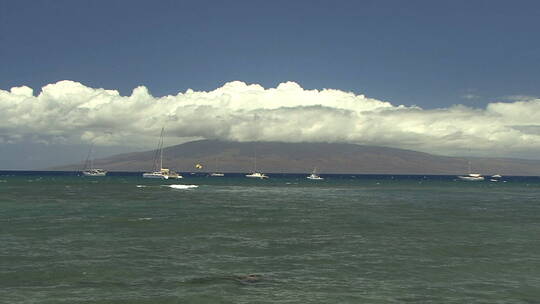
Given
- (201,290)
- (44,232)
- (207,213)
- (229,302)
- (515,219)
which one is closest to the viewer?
(229,302)

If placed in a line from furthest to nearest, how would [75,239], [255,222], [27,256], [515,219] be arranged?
[515,219]
[255,222]
[75,239]
[27,256]

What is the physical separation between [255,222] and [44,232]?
32941mm

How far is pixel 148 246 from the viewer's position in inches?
2263

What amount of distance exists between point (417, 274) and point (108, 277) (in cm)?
2606

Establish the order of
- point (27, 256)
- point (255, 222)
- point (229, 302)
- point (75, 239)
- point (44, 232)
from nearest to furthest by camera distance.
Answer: point (229, 302) → point (27, 256) → point (75, 239) → point (44, 232) → point (255, 222)

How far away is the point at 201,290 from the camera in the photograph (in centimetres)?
3716

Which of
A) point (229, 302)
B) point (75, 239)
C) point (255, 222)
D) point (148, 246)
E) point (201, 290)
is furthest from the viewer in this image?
point (255, 222)

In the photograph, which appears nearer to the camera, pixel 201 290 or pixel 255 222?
pixel 201 290

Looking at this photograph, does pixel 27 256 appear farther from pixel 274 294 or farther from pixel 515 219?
pixel 515 219

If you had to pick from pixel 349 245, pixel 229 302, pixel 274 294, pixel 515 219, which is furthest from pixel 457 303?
pixel 515 219

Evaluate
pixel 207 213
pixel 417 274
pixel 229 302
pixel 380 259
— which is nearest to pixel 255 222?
pixel 207 213

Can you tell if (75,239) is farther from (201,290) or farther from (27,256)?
(201,290)

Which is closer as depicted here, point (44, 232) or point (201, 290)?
point (201, 290)

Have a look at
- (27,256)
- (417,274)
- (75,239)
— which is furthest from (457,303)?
(75,239)
